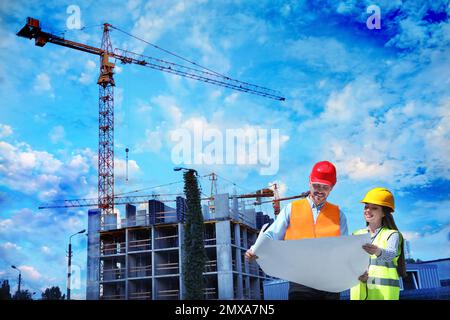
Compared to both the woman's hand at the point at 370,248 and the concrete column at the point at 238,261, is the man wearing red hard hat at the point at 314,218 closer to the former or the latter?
the woman's hand at the point at 370,248

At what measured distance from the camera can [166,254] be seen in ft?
84.2

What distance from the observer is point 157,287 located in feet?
79.6

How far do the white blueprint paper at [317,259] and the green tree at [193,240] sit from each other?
19.0m

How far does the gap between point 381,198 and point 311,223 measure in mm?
484

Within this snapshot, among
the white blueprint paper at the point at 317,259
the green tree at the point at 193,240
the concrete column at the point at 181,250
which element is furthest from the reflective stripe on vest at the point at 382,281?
the concrete column at the point at 181,250

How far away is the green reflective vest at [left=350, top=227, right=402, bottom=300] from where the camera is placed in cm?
296

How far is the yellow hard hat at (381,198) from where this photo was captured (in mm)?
3074

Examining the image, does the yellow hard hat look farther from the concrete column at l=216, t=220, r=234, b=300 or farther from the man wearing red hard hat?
the concrete column at l=216, t=220, r=234, b=300

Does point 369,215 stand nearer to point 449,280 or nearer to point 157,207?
point 449,280

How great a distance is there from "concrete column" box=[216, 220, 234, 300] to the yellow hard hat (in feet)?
66.2

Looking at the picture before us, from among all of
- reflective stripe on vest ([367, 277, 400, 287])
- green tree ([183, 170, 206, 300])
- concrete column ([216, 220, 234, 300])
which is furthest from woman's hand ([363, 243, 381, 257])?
concrete column ([216, 220, 234, 300])
